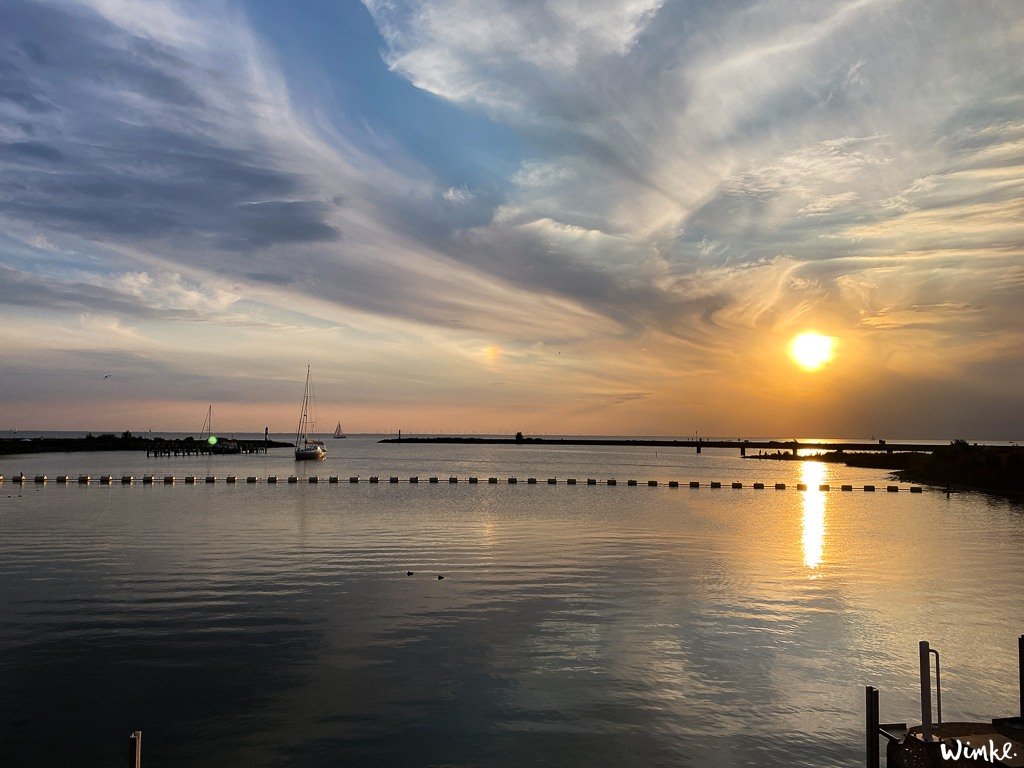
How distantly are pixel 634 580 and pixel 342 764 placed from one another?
20691mm

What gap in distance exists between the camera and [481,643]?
22.5 m

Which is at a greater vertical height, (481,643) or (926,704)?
(926,704)

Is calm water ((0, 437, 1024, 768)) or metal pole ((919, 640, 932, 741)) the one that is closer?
metal pole ((919, 640, 932, 741))

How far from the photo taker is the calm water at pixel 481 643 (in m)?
15.9

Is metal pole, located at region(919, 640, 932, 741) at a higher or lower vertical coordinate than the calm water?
higher

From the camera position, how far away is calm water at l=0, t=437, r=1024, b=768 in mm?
15859

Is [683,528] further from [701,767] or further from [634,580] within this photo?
[701,767]

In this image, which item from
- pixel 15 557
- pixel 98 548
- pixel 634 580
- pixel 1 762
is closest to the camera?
pixel 1 762

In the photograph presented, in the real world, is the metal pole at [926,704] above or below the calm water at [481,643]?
above

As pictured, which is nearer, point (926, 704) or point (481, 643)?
point (926, 704)

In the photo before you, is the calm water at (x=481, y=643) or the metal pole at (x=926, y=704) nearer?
the metal pole at (x=926, y=704)

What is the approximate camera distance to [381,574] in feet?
111

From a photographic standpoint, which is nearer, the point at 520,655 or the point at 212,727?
the point at 212,727

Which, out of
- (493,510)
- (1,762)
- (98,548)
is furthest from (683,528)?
(1,762)
